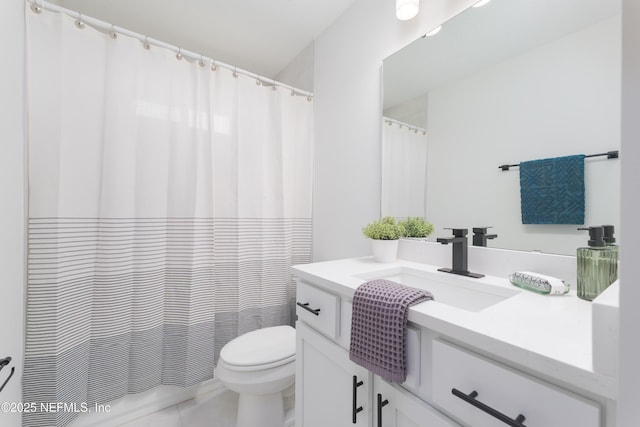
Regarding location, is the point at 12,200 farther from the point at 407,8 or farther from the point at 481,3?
the point at 481,3

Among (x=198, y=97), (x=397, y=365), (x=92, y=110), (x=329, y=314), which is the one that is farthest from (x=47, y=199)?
(x=397, y=365)

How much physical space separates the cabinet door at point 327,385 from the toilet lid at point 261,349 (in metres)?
0.23

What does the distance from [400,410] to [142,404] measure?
1543mm

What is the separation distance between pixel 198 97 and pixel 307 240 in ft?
3.82

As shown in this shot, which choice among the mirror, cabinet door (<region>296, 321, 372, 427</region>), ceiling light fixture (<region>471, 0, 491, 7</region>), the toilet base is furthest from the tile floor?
ceiling light fixture (<region>471, 0, 491, 7</region>)

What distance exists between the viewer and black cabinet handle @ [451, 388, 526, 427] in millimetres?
464

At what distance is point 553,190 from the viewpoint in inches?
34.8

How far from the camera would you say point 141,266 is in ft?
4.58

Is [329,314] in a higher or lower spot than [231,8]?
lower

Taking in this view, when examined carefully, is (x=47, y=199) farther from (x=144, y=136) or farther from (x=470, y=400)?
(x=470, y=400)

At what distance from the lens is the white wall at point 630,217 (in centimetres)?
32

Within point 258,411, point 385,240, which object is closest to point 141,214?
point 258,411

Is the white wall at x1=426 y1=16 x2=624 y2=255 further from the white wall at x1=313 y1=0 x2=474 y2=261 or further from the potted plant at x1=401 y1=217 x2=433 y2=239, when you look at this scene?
the white wall at x1=313 y1=0 x2=474 y2=261

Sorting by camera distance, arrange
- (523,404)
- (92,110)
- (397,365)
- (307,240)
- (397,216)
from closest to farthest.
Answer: (523,404), (397,365), (92,110), (397,216), (307,240)
